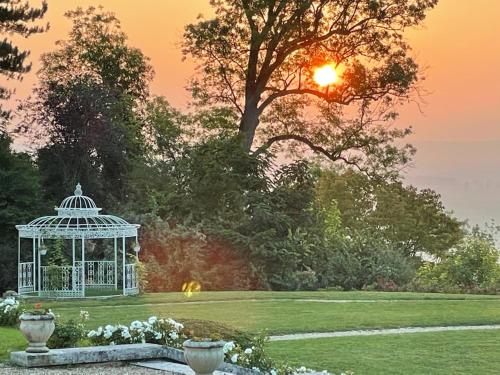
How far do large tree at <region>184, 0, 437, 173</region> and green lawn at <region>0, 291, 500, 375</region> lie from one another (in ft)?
44.3

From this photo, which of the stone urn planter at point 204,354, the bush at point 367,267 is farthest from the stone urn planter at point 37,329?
the bush at point 367,267

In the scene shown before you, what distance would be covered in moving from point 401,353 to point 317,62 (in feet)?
73.5

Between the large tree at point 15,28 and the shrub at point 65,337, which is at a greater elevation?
the large tree at point 15,28

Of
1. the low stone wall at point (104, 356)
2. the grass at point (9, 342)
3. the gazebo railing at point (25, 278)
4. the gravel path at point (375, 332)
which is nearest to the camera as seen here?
the low stone wall at point (104, 356)

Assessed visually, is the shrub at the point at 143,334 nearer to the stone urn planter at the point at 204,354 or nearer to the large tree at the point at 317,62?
the stone urn planter at the point at 204,354

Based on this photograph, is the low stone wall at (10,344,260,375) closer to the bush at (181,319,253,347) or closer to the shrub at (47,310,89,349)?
the bush at (181,319,253,347)

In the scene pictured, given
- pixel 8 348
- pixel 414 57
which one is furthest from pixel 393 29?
pixel 8 348

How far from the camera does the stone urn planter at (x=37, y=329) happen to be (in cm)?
1052

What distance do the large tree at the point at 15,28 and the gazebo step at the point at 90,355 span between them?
16484 mm

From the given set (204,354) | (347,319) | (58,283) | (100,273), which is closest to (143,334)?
(204,354)

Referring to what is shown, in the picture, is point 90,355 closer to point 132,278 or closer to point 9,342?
point 9,342

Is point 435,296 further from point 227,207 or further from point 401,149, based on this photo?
point 401,149

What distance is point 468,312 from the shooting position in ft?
55.9

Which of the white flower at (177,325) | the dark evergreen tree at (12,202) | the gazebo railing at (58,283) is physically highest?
the dark evergreen tree at (12,202)
